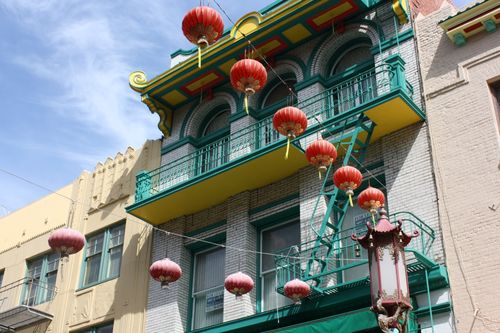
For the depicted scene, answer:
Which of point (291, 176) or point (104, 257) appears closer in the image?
point (291, 176)

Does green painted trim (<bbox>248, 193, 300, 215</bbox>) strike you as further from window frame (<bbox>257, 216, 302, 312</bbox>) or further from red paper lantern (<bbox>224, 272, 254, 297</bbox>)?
red paper lantern (<bbox>224, 272, 254, 297</bbox>)

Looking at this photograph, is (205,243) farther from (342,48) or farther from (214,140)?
(342,48)

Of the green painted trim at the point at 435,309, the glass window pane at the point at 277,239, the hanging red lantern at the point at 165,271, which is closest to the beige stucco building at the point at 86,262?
the hanging red lantern at the point at 165,271

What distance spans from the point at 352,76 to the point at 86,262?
1008 cm

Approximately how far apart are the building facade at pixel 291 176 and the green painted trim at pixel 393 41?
0.09ft

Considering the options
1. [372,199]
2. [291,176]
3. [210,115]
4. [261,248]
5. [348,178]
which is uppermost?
[210,115]

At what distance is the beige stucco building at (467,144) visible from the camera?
13406 mm

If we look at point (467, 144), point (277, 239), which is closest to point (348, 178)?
point (467, 144)

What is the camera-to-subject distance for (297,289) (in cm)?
1467

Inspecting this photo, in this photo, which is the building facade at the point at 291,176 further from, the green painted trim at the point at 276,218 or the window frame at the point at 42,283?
the window frame at the point at 42,283

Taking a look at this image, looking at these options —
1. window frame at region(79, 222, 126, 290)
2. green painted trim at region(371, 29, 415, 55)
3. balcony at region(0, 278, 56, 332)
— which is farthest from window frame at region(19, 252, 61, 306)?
green painted trim at region(371, 29, 415, 55)

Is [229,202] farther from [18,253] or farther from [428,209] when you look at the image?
[18,253]

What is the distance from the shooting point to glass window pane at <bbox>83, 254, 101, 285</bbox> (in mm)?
21797

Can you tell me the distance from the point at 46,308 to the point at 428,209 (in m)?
12.9
